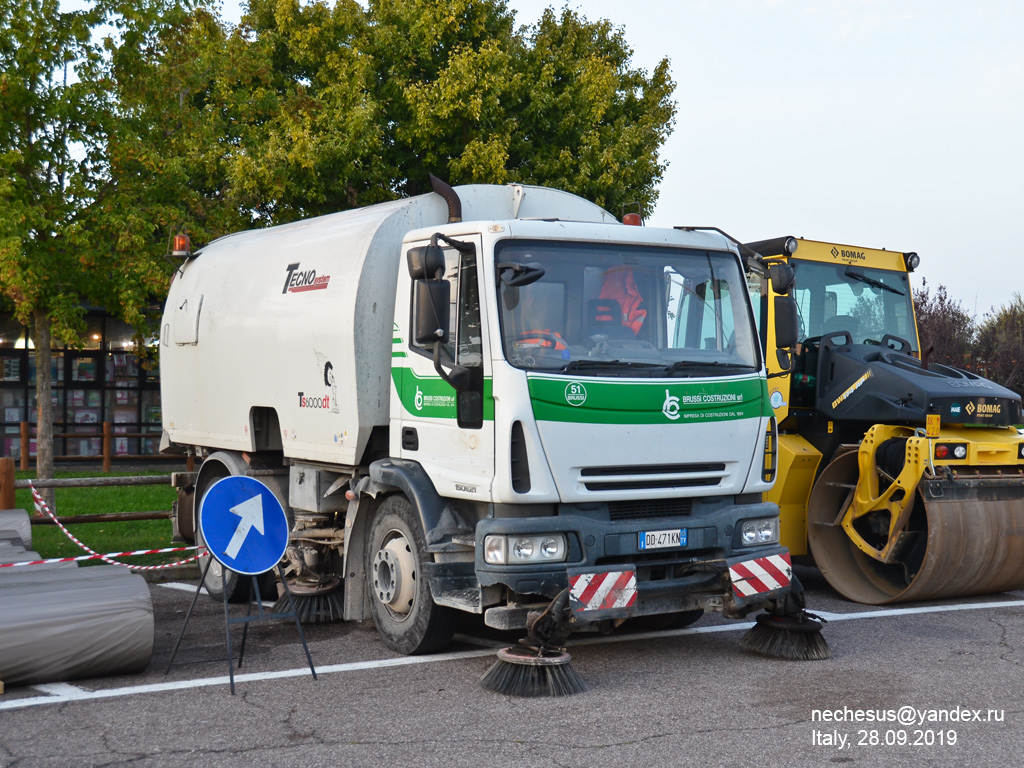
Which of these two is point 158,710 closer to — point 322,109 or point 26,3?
point 26,3

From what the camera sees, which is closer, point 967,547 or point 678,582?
point 678,582

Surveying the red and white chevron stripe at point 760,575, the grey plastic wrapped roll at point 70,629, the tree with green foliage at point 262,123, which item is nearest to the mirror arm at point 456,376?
the red and white chevron stripe at point 760,575

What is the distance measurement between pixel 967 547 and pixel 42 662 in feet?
21.8

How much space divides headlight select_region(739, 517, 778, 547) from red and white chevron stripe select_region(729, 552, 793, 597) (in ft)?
0.47

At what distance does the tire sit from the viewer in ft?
23.4

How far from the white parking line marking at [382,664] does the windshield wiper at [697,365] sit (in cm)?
208

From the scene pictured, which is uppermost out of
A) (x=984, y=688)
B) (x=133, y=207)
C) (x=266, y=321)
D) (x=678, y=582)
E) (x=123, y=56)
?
(x=123, y=56)

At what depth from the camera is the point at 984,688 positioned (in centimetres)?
649

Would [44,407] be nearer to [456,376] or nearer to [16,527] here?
[16,527]

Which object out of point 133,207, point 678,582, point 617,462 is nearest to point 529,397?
point 617,462

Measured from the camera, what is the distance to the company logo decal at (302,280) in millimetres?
8164

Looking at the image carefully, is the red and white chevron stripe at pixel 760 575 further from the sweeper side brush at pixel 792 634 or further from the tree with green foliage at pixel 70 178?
the tree with green foliage at pixel 70 178

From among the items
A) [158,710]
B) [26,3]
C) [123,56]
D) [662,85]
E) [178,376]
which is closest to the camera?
[158,710]

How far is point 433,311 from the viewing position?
683 cm
